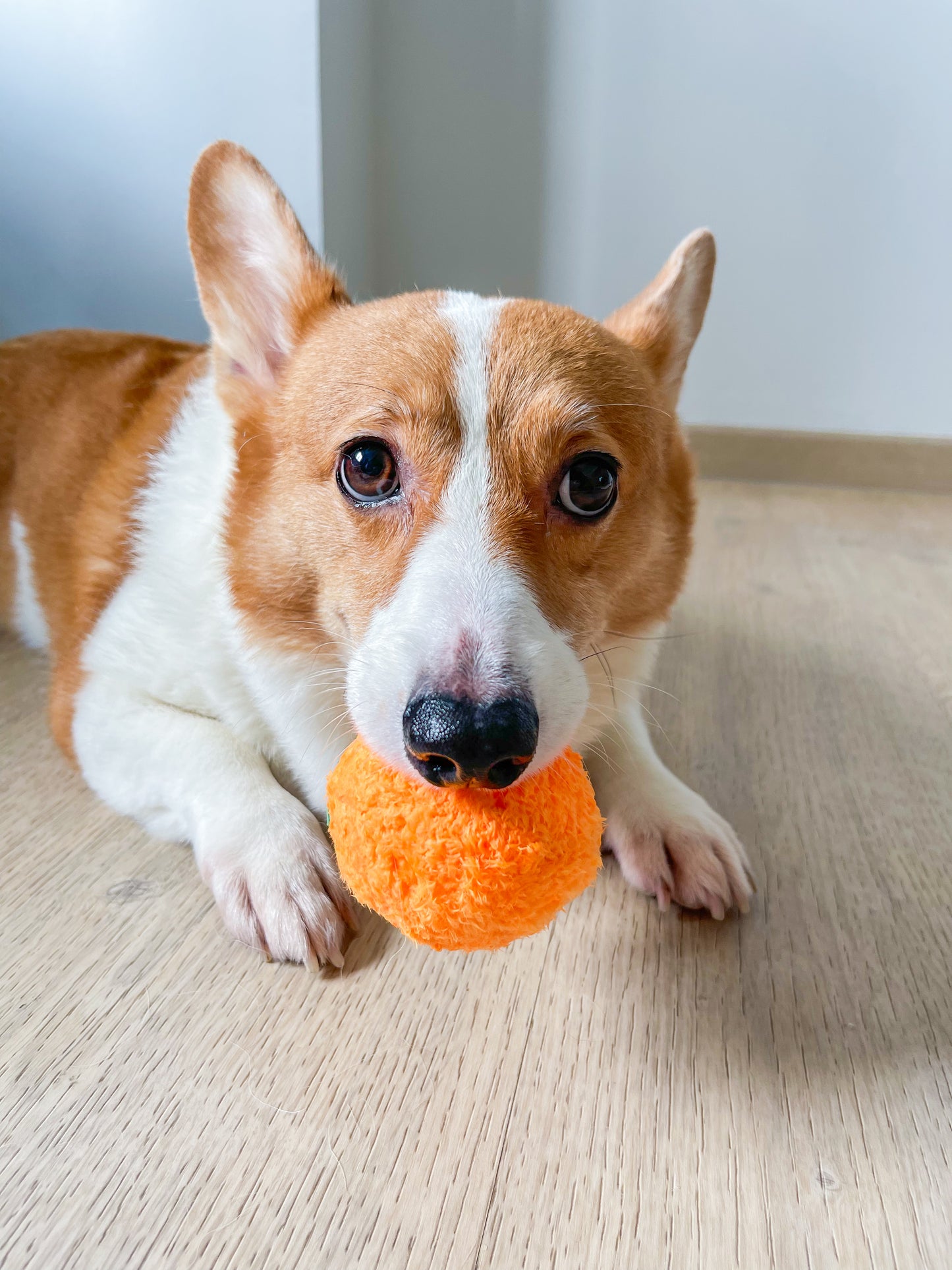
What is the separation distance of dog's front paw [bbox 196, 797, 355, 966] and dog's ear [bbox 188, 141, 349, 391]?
57 centimetres

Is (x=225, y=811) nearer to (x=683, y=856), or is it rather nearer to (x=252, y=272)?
(x=683, y=856)

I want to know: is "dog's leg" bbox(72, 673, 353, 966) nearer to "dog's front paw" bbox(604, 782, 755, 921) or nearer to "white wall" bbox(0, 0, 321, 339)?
"dog's front paw" bbox(604, 782, 755, 921)

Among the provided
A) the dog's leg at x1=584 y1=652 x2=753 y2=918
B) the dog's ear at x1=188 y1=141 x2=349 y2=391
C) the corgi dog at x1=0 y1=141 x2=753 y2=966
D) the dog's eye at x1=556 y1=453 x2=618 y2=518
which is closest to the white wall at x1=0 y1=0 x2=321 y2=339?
the corgi dog at x1=0 y1=141 x2=753 y2=966

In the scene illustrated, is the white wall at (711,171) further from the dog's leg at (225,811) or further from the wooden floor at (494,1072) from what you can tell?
the wooden floor at (494,1072)

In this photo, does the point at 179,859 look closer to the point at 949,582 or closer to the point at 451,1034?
the point at 451,1034

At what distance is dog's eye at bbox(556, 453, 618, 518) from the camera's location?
0.99 m

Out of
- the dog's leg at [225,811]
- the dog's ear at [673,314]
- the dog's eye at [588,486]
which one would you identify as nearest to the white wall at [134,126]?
the dog's ear at [673,314]

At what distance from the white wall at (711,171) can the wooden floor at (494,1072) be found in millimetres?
2263

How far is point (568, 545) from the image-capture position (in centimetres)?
98

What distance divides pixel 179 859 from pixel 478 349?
2.38ft

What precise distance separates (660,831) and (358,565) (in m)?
0.50

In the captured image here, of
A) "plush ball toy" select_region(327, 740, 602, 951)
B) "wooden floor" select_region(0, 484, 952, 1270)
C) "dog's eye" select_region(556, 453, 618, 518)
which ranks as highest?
"dog's eye" select_region(556, 453, 618, 518)

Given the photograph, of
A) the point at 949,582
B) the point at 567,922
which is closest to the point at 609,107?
the point at 949,582

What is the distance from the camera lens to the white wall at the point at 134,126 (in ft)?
7.03
